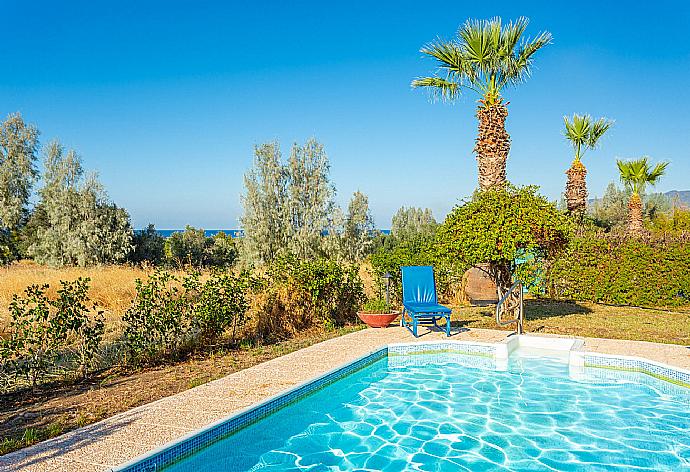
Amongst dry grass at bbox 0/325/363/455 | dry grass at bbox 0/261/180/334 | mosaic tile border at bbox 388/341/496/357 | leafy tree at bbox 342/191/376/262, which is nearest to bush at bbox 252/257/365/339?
dry grass at bbox 0/325/363/455

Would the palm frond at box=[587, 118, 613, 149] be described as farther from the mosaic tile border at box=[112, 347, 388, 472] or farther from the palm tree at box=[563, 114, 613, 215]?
the mosaic tile border at box=[112, 347, 388, 472]

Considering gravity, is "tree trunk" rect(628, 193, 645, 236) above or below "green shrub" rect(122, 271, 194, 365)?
above

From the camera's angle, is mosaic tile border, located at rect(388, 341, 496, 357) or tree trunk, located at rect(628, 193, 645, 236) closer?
mosaic tile border, located at rect(388, 341, 496, 357)

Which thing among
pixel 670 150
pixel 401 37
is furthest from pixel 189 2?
pixel 670 150

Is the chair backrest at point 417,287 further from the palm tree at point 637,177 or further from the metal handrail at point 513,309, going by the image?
the palm tree at point 637,177

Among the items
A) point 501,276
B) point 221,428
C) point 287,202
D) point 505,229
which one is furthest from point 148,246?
point 221,428

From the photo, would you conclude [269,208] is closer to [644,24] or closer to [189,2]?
[189,2]

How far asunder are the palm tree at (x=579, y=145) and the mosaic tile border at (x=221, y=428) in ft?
57.5

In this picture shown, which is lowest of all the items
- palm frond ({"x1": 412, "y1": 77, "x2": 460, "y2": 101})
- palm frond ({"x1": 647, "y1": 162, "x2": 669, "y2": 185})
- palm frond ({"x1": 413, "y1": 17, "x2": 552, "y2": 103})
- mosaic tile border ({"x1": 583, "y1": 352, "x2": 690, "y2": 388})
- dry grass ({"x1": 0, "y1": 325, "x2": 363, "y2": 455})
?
mosaic tile border ({"x1": 583, "y1": 352, "x2": 690, "y2": 388})

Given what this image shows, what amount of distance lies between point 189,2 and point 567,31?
11075mm

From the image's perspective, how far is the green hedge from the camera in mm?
12469

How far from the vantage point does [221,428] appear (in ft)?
15.9

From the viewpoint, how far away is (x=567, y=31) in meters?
15.3

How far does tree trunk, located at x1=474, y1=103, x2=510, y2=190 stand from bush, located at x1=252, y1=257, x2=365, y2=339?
5234 mm
